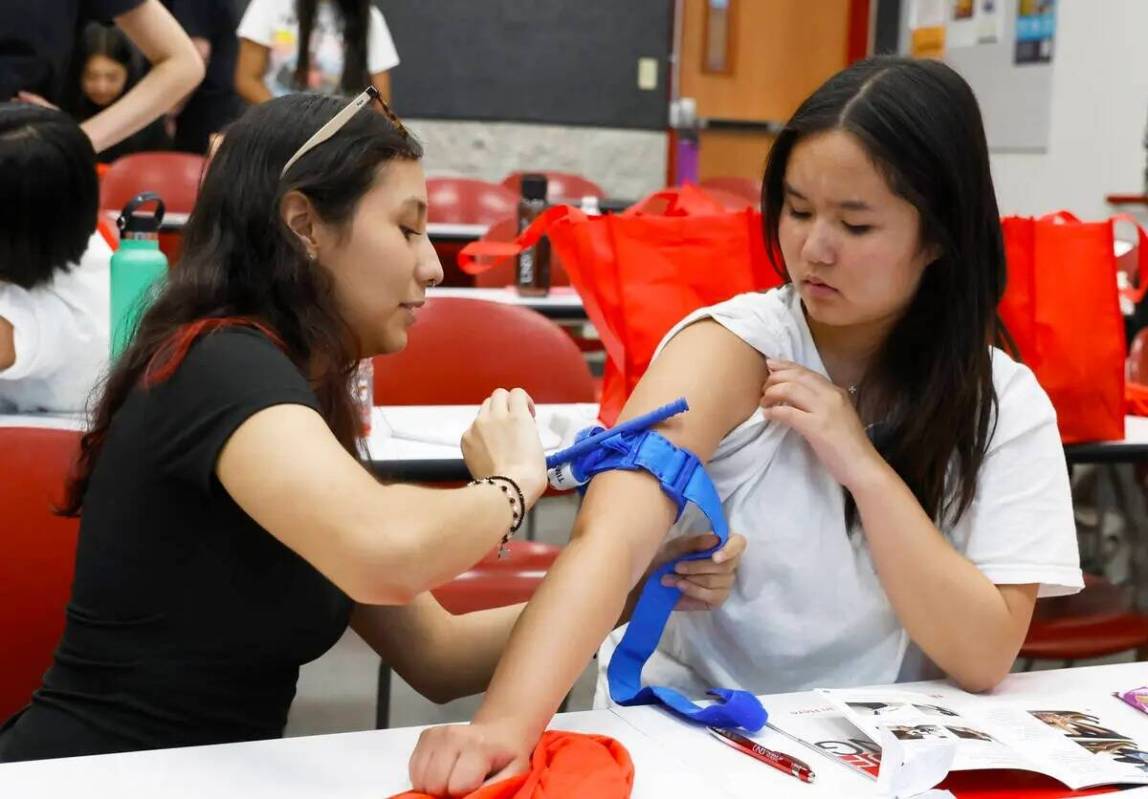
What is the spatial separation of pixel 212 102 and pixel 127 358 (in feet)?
16.0

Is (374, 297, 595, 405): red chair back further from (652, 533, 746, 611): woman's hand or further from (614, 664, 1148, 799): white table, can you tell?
(614, 664, 1148, 799): white table

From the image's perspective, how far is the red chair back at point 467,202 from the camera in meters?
5.06

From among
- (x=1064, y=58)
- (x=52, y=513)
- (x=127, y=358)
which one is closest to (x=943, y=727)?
(x=127, y=358)

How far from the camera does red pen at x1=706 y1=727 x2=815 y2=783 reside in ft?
3.64

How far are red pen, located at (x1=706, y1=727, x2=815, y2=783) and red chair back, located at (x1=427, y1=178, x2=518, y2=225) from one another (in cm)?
398

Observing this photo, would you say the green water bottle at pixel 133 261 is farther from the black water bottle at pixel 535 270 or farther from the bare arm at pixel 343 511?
the black water bottle at pixel 535 270

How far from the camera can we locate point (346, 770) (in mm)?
1068

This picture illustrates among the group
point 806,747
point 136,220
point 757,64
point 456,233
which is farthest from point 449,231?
point 757,64

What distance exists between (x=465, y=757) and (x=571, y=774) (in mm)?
81

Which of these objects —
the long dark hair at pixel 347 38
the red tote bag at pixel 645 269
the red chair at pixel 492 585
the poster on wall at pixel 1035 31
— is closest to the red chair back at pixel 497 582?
the red chair at pixel 492 585

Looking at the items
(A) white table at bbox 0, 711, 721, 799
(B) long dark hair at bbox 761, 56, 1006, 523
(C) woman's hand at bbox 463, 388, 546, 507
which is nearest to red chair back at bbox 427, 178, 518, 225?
(B) long dark hair at bbox 761, 56, 1006, 523

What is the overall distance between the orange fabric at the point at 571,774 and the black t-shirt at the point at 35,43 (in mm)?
2194

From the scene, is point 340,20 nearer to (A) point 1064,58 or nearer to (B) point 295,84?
(B) point 295,84

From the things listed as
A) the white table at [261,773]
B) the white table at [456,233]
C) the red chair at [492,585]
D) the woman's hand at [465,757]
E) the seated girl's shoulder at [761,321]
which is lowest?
the red chair at [492,585]
